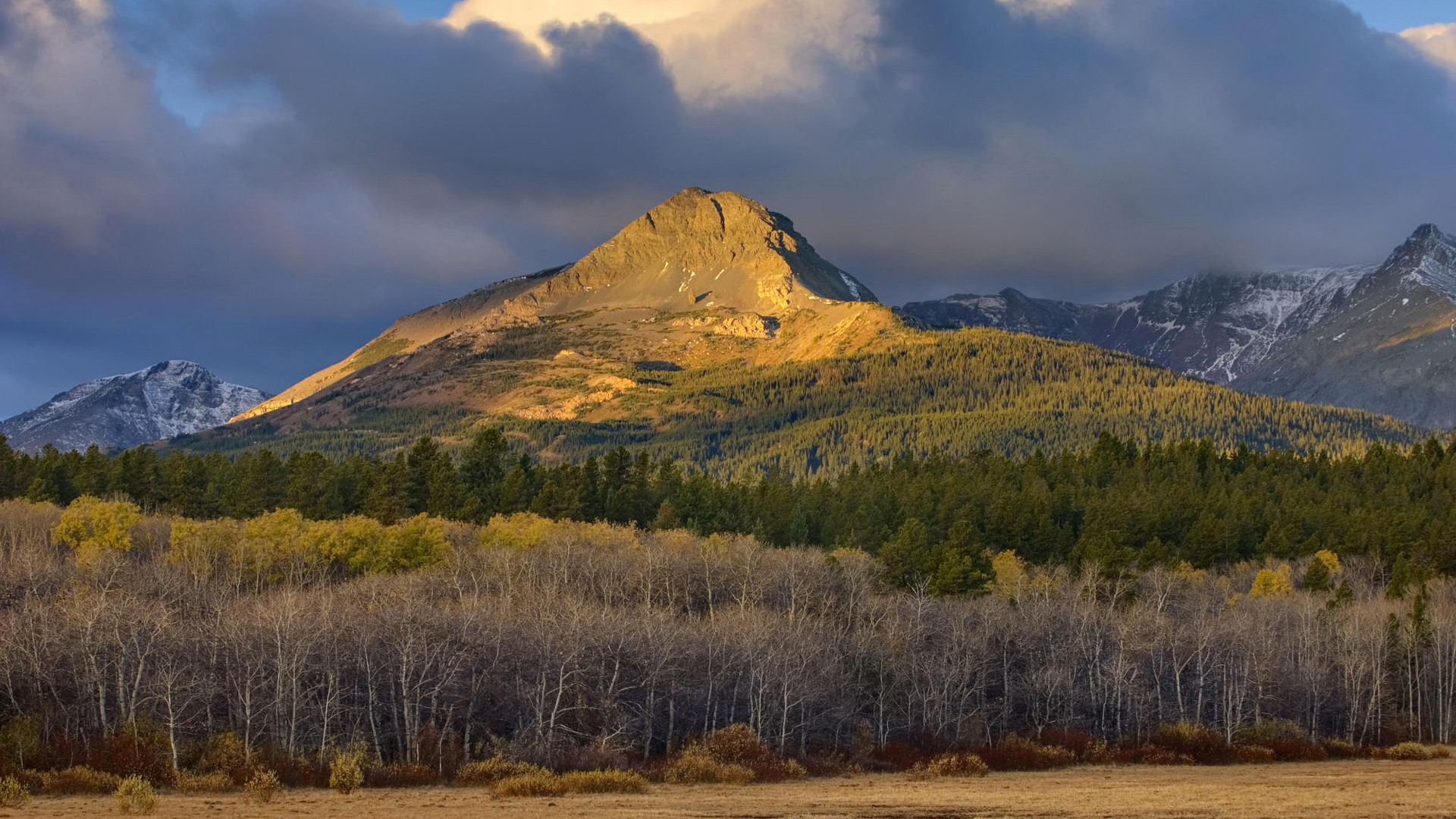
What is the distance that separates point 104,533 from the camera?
11256 cm

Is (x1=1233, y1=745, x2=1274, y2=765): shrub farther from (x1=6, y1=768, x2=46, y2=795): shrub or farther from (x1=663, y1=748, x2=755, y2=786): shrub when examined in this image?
(x1=6, y1=768, x2=46, y2=795): shrub

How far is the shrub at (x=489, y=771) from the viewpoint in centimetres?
6856

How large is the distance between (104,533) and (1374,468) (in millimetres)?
163728

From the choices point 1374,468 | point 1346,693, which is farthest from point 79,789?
point 1374,468

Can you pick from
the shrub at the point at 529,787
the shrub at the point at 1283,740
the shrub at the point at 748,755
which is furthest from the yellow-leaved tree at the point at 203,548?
the shrub at the point at 1283,740

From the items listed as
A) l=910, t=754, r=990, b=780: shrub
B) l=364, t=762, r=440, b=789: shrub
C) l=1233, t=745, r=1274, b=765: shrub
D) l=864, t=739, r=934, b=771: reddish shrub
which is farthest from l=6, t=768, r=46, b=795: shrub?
l=1233, t=745, r=1274, b=765: shrub

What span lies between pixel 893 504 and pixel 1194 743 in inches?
2913

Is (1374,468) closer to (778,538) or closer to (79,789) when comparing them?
(778,538)

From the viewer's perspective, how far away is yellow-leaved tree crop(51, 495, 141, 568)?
11162cm

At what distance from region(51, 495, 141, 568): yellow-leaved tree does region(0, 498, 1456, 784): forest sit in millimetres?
281

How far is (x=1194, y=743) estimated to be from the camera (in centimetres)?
8506

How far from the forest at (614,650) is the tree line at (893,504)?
5976mm

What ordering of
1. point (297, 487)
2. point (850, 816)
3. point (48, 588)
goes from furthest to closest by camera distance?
1. point (297, 487)
2. point (48, 588)
3. point (850, 816)

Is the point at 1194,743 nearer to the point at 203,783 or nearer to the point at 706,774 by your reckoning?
the point at 706,774
